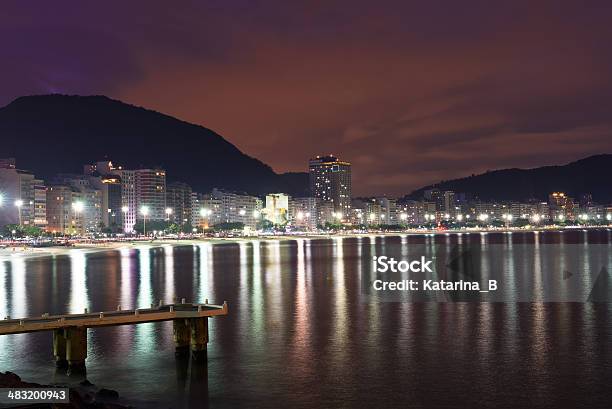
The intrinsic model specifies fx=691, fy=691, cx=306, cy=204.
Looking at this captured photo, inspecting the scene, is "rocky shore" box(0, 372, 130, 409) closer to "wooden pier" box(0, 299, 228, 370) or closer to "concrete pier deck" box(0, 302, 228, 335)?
"wooden pier" box(0, 299, 228, 370)


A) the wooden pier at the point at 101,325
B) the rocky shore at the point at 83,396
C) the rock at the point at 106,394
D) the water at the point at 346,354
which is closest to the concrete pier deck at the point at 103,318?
the wooden pier at the point at 101,325

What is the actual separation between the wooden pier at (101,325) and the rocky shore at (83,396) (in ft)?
8.31

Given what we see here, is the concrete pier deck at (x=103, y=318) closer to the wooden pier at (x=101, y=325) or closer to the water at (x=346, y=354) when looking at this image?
the wooden pier at (x=101, y=325)

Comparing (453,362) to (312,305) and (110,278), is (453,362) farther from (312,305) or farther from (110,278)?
(110,278)

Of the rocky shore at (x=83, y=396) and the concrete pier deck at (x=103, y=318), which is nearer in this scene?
the rocky shore at (x=83, y=396)

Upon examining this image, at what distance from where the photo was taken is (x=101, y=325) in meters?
29.2

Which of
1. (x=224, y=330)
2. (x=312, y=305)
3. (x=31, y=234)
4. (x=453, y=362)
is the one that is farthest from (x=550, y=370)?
(x=31, y=234)

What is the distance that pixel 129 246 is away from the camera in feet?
565

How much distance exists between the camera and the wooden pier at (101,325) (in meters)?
28.6

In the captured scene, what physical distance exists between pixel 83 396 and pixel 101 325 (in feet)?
15.3

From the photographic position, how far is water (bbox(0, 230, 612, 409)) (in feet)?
88.9

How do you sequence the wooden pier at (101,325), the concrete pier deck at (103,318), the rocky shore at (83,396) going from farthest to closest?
the wooden pier at (101,325) → the concrete pier deck at (103,318) → the rocky shore at (83,396)

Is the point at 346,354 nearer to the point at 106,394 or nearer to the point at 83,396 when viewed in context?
the point at 106,394

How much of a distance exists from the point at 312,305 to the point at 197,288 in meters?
17.6
